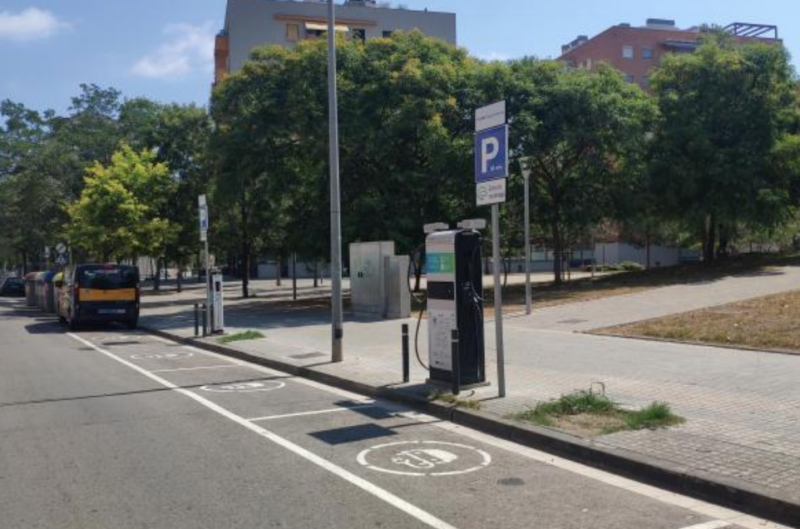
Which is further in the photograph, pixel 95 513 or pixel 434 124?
pixel 434 124

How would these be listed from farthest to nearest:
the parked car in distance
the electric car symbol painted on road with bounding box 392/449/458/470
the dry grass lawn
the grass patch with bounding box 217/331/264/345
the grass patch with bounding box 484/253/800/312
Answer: the parked car in distance
the grass patch with bounding box 484/253/800/312
the grass patch with bounding box 217/331/264/345
the dry grass lawn
the electric car symbol painted on road with bounding box 392/449/458/470

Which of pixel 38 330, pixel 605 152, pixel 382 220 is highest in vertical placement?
pixel 605 152

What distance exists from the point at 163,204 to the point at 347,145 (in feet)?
52.3

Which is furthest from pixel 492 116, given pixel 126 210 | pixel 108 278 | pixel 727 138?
pixel 126 210

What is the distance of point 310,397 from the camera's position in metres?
10.3

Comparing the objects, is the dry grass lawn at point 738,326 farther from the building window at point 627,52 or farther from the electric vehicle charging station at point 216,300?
the building window at point 627,52

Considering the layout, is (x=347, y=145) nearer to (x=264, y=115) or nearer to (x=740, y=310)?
(x=264, y=115)

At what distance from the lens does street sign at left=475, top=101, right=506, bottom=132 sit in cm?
884

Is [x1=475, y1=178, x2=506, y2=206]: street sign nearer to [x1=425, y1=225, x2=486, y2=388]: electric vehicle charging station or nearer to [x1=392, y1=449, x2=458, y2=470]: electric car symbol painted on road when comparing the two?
[x1=425, y1=225, x2=486, y2=388]: electric vehicle charging station

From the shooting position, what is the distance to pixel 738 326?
14.5 metres

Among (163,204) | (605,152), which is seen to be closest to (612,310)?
(605,152)

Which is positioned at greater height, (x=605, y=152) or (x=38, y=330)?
(x=605, y=152)

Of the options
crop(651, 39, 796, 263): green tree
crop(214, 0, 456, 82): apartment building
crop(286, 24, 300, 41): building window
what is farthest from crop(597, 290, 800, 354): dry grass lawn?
crop(286, 24, 300, 41): building window

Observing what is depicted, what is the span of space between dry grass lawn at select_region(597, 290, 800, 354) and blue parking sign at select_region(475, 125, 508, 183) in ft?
20.4
